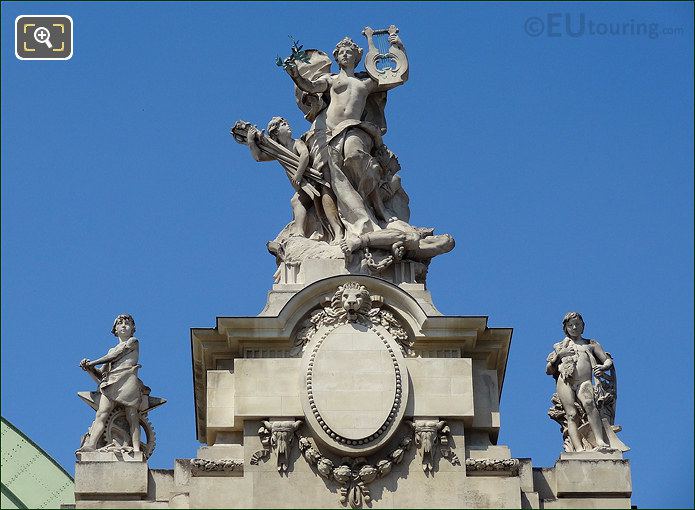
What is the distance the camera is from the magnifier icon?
38719 millimetres

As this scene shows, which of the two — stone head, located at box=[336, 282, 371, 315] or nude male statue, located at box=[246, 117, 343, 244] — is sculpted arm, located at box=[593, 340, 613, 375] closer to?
stone head, located at box=[336, 282, 371, 315]

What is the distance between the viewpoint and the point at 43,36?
127 feet

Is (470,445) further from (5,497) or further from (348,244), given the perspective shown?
(5,497)

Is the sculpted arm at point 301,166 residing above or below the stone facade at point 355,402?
above

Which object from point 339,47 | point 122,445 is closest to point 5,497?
point 122,445

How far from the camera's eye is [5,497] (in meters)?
44.3

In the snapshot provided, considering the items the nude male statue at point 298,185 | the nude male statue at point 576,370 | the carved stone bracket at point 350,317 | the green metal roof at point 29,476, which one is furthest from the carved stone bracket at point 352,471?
the green metal roof at point 29,476

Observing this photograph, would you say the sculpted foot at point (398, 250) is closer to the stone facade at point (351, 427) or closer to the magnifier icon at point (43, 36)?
the stone facade at point (351, 427)

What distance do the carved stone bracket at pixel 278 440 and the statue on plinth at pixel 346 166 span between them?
2762 mm

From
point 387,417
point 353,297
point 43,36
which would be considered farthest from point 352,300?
point 43,36

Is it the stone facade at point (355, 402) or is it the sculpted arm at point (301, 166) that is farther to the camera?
the sculpted arm at point (301, 166)

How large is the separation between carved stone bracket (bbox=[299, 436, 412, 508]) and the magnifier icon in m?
7.63

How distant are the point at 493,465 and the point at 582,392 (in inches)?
70.5

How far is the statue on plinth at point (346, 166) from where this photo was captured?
37938 millimetres
